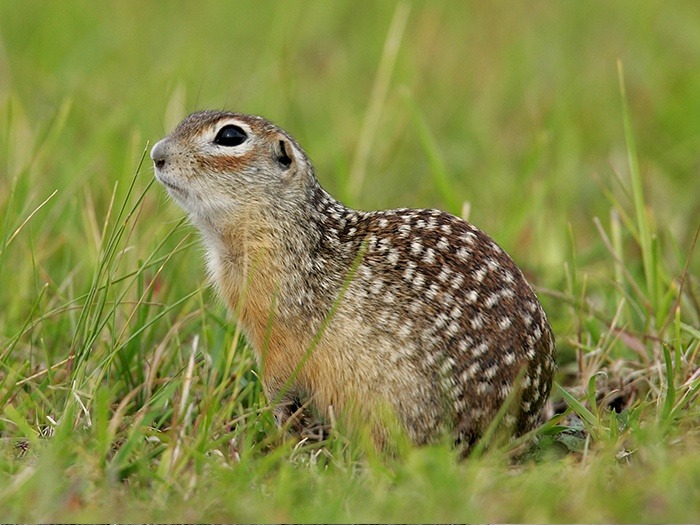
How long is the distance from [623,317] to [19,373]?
10.8ft

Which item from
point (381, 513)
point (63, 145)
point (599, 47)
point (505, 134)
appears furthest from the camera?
point (599, 47)

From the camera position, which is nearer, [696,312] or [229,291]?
[229,291]

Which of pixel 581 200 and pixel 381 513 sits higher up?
pixel 581 200

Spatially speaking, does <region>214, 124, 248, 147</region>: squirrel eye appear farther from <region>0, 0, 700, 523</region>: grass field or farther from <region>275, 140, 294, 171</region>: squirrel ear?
<region>0, 0, 700, 523</region>: grass field

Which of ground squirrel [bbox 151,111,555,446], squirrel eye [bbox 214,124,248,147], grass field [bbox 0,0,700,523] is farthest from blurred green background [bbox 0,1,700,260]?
squirrel eye [bbox 214,124,248,147]

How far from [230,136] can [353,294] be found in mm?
948

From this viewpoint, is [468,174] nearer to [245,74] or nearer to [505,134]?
[505,134]

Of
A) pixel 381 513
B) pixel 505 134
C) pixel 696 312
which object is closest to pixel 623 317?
pixel 696 312

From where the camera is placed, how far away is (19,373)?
464 cm

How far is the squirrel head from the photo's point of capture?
5137 mm

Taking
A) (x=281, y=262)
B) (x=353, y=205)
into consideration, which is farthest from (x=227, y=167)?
(x=353, y=205)

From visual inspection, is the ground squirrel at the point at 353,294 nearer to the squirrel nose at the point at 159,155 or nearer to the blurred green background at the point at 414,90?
the squirrel nose at the point at 159,155

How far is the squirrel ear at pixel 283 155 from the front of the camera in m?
5.35

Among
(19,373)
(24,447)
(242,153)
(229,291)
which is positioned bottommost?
(24,447)
